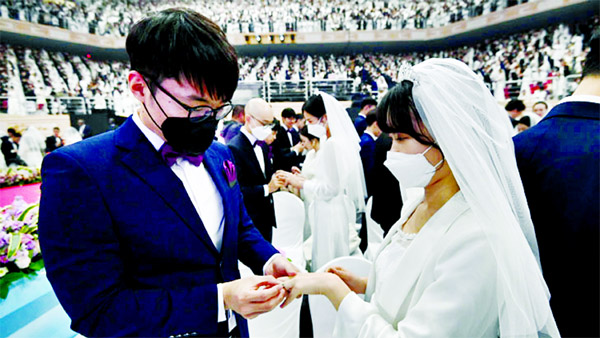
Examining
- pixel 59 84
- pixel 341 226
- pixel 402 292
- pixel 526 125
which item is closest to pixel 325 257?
pixel 341 226

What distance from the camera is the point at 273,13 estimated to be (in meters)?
20.1

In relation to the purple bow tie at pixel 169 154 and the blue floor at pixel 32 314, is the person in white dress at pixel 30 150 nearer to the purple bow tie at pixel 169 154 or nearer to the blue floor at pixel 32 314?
the blue floor at pixel 32 314

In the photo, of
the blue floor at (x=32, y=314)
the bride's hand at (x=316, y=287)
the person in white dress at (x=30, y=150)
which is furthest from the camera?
the person in white dress at (x=30, y=150)

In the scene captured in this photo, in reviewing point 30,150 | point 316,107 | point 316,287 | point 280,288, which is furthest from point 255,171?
point 30,150

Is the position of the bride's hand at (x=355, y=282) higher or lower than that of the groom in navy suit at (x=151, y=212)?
lower

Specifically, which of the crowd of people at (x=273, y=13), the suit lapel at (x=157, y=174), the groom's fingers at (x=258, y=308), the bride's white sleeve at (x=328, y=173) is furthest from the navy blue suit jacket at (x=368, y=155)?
the crowd of people at (x=273, y=13)

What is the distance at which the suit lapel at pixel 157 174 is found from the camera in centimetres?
84

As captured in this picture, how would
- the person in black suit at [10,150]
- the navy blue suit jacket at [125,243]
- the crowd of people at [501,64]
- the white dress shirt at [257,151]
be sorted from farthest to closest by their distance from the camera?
the crowd of people at [501,64]
the person in black suit at [10,150]
the white dress shirt at [257,151]
the navy blue suit jacket at [125,243]

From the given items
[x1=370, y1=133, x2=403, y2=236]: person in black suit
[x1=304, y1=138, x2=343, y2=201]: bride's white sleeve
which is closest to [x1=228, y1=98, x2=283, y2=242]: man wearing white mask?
[x1=304, y1=138, x2=343, y2=201]: bride's white sleeve

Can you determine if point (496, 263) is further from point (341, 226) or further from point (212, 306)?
point (341, 226)

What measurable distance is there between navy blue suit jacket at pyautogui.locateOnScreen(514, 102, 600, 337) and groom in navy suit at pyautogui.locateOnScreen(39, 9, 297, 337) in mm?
941

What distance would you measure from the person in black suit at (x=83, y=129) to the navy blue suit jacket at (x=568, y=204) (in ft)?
33.2

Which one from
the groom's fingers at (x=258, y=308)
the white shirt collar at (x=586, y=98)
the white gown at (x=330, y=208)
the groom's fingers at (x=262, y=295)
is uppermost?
the white shirt collar at (x=586, y=98)

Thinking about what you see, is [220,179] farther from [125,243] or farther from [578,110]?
[578,110]
